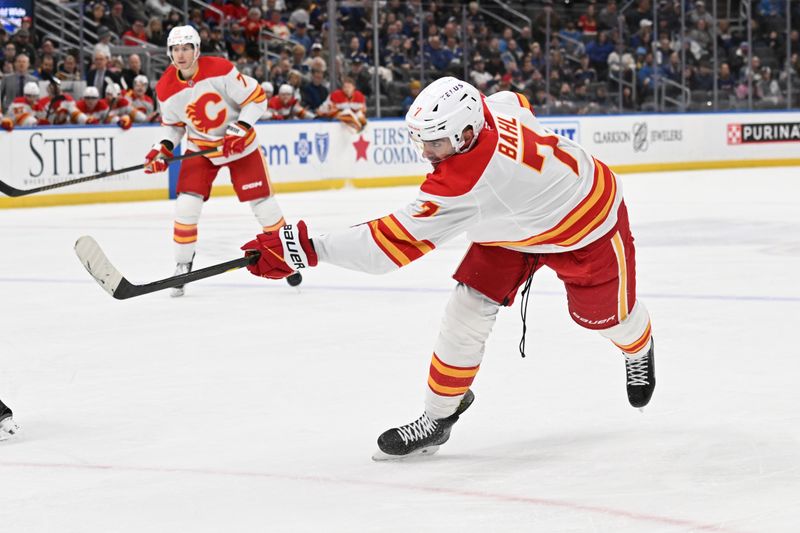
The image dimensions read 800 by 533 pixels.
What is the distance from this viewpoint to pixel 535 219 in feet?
10.3

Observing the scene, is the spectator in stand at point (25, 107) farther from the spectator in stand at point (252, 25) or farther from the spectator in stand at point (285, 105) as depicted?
the spectator in stand at point (252, 25)

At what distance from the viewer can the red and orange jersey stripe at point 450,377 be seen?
3314mm

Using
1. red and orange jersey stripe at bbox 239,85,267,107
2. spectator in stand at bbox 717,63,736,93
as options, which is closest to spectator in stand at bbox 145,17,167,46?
red and orange jersey stripe at bbox 239,85,267,107

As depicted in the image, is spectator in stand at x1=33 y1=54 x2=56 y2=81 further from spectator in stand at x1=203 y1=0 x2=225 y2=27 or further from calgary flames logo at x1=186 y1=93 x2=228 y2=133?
calgary flames logo at x1=186 y1=93 x2=228 y2=133

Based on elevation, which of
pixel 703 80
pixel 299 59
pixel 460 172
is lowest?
pixel 460 172

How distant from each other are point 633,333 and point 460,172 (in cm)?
96

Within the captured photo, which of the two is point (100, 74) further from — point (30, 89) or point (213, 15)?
point (213, 15)

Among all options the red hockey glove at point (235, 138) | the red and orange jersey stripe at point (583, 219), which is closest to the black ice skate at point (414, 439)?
the red and orange jersey stripe at point (583, 219)

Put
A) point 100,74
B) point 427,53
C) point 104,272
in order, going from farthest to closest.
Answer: point 427,53 → point 100,74 → point 104,272

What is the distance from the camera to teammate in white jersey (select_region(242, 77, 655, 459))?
9.64 ft

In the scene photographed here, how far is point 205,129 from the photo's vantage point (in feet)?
22.6

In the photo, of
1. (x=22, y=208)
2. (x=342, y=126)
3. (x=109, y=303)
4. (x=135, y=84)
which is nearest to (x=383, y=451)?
(x=109, y=303)

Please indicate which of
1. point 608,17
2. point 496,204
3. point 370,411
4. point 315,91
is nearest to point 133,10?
point 315,91

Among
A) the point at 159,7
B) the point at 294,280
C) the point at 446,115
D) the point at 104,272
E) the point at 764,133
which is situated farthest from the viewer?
the point at 764,133
